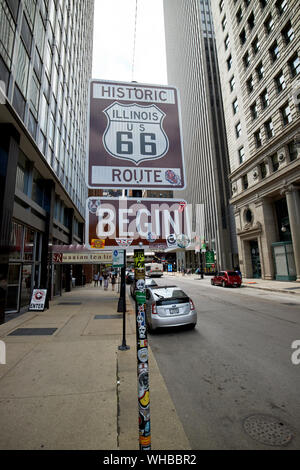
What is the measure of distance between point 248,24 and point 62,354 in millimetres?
39508

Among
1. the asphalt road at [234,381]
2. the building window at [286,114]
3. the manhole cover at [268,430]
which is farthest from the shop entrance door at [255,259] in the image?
the manhole cover at [268,430]

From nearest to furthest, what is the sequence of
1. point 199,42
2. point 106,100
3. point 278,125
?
1. point 106,100
2. point 278,125
3. point 199,42

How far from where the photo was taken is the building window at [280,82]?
78.4 feet

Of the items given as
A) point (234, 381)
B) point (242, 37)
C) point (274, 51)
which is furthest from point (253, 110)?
point (234, 381)

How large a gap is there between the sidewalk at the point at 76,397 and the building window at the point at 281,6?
3340 centimetres

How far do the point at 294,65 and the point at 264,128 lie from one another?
5.91m

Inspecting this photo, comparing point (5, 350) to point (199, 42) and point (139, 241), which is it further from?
point (199, 42)

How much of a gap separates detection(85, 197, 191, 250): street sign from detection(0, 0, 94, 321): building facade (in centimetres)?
906

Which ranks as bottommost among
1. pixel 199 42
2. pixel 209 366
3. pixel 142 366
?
pixel 209 366

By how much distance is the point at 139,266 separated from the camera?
8.13 feet

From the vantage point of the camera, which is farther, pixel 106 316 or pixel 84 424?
pixel 106 316

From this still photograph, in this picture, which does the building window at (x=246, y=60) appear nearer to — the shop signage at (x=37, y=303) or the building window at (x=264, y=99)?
the building window at (x=264, y=99)

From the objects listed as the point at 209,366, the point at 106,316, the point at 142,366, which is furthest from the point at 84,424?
the point at 106,316

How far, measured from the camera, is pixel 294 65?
73.7 feet
